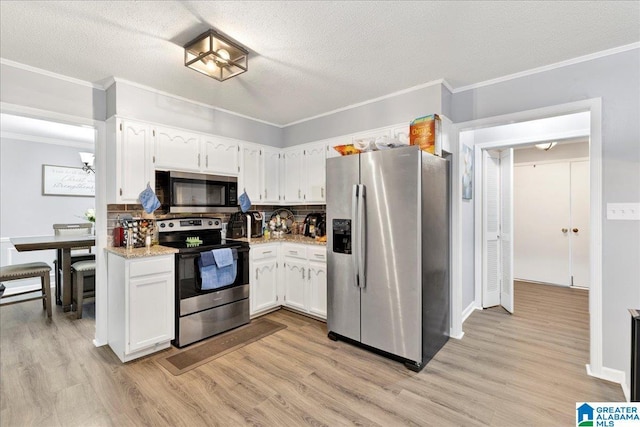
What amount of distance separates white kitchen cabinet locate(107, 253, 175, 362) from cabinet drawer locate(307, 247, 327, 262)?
4.83 feet

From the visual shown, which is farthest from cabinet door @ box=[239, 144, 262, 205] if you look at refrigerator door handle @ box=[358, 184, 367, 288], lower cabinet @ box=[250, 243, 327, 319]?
refrigerator door handle @ box=[358, 184, 367, 288]

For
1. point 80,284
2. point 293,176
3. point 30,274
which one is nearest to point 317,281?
point 293,176

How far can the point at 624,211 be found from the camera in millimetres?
2209

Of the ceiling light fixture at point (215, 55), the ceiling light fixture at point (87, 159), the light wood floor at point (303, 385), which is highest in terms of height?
the ceiling light fixture at point (215, 55)

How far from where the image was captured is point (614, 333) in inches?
88.4

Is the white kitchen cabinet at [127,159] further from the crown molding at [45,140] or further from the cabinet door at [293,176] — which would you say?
the crown molding at [45,140]

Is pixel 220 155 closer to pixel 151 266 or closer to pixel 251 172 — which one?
pixel 251 172

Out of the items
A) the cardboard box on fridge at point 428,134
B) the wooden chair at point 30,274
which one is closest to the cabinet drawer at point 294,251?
the cardboard box on fridge at point 428,134

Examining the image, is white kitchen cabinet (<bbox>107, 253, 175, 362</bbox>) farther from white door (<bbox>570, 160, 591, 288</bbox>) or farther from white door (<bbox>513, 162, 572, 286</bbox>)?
white door (<bbox>570, 160, 591, 288</bbox>)

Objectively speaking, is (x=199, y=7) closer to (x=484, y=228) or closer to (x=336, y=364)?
(x=336, y=364)

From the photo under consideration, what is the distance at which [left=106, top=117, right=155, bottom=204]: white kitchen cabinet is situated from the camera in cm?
273

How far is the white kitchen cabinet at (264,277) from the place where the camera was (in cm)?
343

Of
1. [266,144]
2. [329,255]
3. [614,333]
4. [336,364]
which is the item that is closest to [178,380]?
[336,364]

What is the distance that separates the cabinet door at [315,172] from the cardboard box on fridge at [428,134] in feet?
4.62
